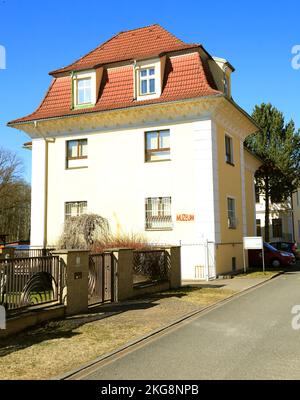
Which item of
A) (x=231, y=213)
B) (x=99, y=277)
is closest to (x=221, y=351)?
(x=99, y=277)

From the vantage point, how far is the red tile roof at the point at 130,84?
21.7 m

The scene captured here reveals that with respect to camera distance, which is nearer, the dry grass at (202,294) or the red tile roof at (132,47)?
the dry grass at (202,294)

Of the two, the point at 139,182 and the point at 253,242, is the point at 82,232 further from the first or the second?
the point at 253,242

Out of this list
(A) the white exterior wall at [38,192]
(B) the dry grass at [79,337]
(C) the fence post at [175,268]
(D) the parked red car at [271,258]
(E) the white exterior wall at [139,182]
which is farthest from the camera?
(D) the parked red car at [271,258]

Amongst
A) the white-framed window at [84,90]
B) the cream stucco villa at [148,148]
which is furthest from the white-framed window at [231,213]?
the white-framed window at [84,90]

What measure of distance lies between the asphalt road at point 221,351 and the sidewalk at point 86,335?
58 cm

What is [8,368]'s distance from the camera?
21.0 feet

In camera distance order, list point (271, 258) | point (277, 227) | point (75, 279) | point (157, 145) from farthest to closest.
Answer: point (277, 227)
point (271, 258)
point (157, 145)
point (75, 279)

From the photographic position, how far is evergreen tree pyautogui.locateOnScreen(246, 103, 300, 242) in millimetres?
39438

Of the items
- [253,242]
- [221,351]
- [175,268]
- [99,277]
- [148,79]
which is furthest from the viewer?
[148,79]

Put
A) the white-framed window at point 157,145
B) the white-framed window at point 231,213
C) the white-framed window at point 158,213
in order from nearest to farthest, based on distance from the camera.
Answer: the white-framed window at point 158,213 < the white-framed window at point 157,145 < the white-framed window at point 231,213

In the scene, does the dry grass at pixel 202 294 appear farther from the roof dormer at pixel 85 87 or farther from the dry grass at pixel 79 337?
the roof dormer at pixel 85 87

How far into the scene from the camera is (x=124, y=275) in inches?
512

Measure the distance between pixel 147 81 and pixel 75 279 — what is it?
47.6 ft
